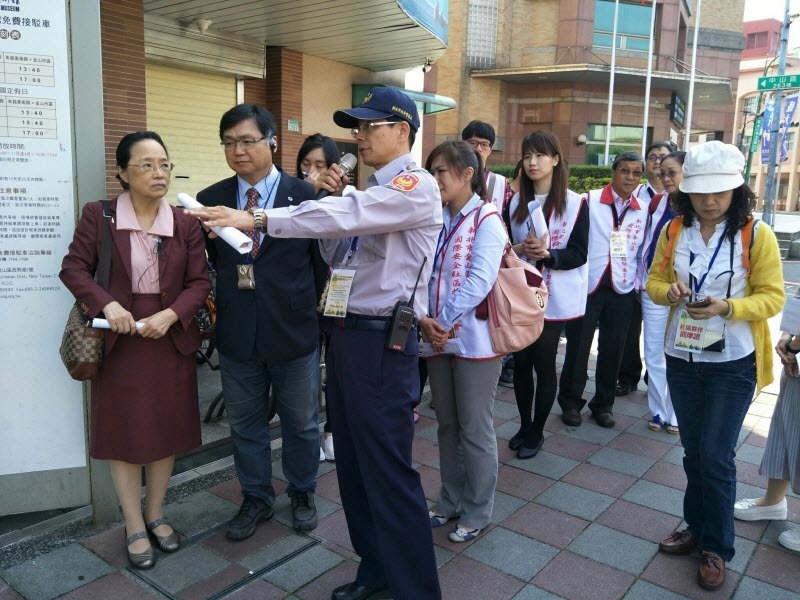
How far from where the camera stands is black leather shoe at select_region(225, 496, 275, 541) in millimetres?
3066

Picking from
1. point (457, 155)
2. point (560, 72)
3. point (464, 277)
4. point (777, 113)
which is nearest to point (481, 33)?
point (560, 72)

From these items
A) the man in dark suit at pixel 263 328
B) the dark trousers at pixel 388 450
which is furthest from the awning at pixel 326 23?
the dark trousers at pixel 388 450

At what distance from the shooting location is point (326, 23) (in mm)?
8836

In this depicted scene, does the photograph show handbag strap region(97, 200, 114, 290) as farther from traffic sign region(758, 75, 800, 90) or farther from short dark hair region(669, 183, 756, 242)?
traffic sign region(758, 75, 800, 90)

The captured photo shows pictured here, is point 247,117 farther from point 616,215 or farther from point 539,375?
point 616,215

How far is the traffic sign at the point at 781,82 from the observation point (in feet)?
34.1

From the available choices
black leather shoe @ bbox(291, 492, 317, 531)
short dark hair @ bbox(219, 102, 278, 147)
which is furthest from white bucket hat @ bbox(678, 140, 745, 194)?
black leather shoe @ bbox(291, 492, 317, 531)

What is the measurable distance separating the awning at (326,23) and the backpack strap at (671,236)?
18.0 feet

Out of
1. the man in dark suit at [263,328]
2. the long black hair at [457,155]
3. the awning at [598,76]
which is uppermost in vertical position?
the awning at [598,76]

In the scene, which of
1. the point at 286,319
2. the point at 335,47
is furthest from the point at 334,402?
the point at 335,47

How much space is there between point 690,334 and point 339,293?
61.4 inches

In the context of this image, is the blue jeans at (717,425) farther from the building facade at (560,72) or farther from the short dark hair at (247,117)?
the building facade at (560,72)

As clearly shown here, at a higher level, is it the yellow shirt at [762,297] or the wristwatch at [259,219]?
the wristwatch at [259,219]

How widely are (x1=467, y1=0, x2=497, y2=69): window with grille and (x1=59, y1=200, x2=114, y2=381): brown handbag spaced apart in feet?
75.3
